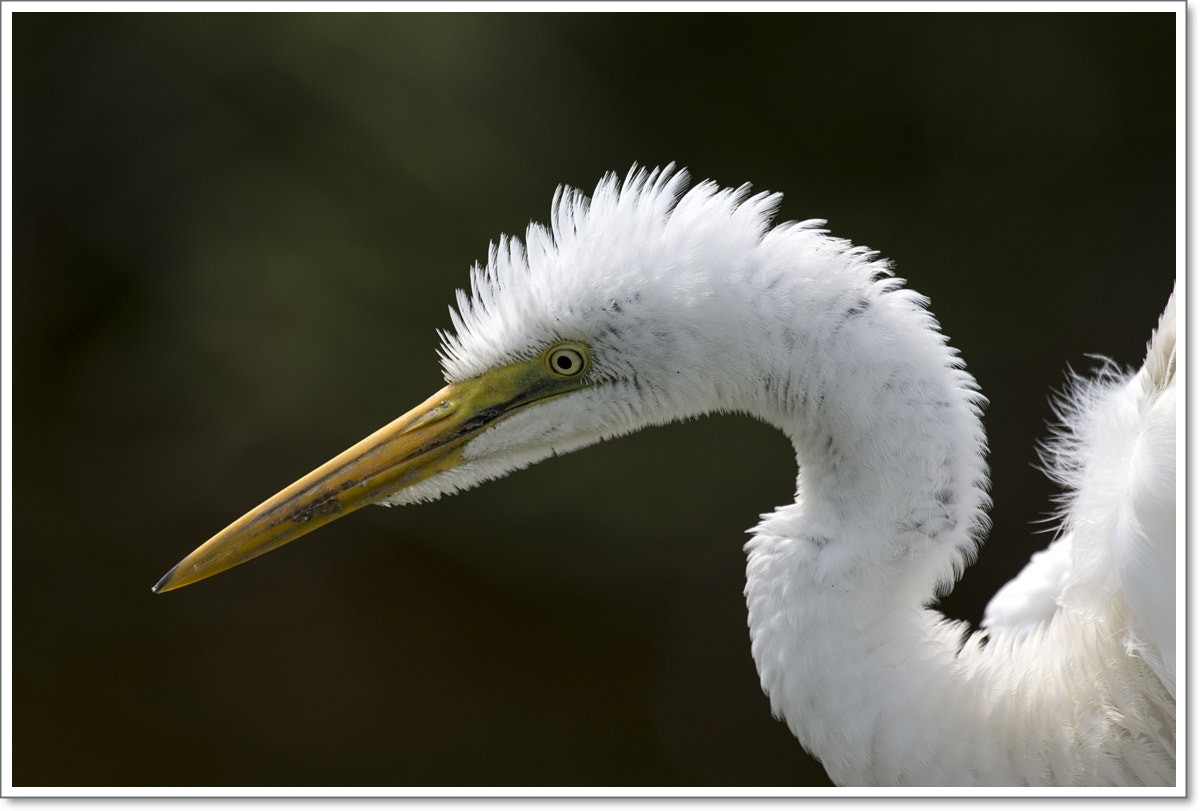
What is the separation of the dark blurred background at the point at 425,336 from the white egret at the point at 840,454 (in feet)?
2.20

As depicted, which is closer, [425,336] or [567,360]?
[567,360]

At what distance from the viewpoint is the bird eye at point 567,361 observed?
3.41 ft

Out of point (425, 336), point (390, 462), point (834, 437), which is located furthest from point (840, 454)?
point (425, 336)

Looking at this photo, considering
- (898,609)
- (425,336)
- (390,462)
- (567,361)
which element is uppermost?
(425,336)

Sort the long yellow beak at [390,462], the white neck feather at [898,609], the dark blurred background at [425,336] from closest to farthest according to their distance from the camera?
1. the white neck feather at [898,609]
2. the long yellow beak at [390,462]
3. the dark blurred background at [425,336]

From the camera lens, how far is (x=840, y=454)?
39.1 inches

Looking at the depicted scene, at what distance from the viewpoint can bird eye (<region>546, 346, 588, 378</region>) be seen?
1.04 meters

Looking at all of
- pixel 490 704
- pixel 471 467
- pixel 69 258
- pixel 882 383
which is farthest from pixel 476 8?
pixel 490 704

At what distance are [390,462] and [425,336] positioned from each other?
1.57 meters

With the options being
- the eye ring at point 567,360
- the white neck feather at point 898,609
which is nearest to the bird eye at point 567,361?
the eye ring at point 567,360

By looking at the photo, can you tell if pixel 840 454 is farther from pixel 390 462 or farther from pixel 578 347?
pixel 390 462

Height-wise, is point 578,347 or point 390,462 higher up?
point 578,347

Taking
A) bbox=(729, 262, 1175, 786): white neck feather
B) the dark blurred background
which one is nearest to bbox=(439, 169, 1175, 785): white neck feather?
bbox=(729, 262, 1175, 786): white neck feather

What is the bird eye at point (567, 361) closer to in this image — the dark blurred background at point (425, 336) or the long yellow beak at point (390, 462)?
the long yellow beak at point (390, 462)
